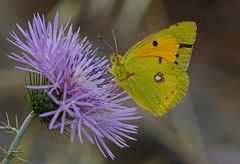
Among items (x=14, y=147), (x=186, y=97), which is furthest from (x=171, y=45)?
(x=186, y=97)

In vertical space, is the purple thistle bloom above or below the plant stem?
above

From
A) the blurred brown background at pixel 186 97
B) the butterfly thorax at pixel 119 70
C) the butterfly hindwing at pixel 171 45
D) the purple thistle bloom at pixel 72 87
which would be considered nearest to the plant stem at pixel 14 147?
the purple thistle bloom at pixel 72 87

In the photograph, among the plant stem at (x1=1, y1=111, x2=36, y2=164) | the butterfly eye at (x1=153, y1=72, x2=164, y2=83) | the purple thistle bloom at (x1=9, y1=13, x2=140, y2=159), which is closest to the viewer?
the plant stem at (x1=1, y1=111, x2=36, y2=164)

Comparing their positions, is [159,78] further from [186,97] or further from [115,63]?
[186,97]

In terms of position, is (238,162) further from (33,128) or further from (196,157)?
(33,128)

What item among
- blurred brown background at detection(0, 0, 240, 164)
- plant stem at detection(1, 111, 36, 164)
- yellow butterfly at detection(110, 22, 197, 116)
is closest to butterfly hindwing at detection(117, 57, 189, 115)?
yellow butterfly at detection(110, 22, 197, 116)

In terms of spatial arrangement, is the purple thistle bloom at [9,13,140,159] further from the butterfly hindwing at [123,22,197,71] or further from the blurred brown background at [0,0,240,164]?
the blurred brown background at [0,0,240,164]

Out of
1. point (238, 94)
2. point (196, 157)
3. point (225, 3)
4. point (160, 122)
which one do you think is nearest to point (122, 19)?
point (160, 122)
